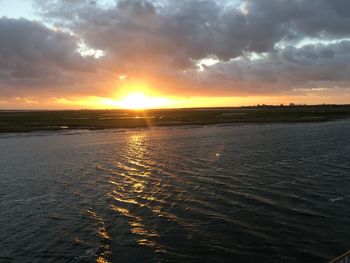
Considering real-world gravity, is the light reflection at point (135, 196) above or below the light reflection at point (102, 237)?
above

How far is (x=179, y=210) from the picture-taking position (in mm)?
23812

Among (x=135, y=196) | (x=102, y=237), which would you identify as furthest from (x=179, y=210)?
(x=102, y=237)

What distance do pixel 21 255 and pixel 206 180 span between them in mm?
18328

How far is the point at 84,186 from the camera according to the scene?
31.5 metres

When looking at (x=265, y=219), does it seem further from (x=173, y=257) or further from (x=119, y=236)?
(x=119, y=236)

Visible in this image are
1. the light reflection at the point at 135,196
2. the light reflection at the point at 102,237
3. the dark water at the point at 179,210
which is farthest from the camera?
the light reflection at the point at 135,196

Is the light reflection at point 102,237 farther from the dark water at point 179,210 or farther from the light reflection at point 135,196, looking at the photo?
the light reflection at point 135,196

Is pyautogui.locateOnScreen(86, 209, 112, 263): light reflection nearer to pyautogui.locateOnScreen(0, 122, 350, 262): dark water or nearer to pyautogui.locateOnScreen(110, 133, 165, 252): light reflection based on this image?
pyautogui.locateOnScreen(0, 122, 350, 262): dark water

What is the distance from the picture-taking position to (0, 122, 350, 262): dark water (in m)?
17.7

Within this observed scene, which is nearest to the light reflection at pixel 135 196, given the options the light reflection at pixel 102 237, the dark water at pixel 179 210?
the dark water at pixel 179 210

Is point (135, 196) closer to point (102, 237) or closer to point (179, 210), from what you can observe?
point (179, 210)

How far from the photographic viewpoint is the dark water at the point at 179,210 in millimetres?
17734

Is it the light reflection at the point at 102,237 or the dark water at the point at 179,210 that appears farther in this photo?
the dark water at the point at 179,210

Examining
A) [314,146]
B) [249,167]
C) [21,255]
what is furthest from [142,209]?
[314,146]
